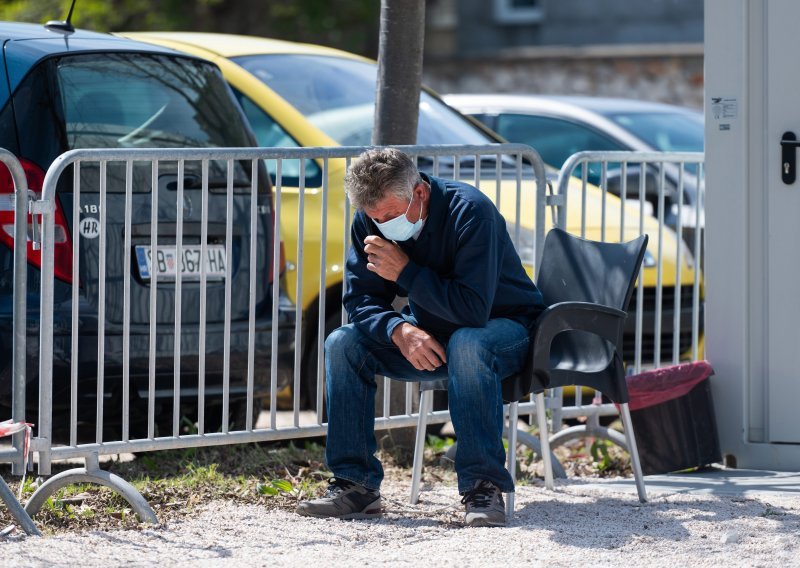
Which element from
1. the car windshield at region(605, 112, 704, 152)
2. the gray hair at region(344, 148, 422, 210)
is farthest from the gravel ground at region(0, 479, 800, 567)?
the car windshield at region(605, 112, 704, 152)

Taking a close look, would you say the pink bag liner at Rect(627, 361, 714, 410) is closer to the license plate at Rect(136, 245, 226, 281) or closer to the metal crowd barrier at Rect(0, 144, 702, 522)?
the metal crowd barrier at Rect(0, 144, 702, 522)

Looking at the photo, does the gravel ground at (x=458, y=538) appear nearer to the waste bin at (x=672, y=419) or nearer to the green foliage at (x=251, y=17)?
the waste bin at (x=672, y=419)

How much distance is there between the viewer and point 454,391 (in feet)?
14.9

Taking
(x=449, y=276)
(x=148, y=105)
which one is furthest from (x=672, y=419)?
(x=148, y=105)

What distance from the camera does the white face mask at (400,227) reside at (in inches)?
179

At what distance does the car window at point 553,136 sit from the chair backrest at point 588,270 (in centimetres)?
342

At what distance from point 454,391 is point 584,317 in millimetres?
515

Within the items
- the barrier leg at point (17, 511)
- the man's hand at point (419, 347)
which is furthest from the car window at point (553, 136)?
the barrier leg at point (17, 511)

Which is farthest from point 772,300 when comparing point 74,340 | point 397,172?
point 74,340

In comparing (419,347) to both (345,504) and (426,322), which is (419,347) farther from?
(345,504)

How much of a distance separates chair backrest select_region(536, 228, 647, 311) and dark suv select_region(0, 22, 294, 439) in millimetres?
1094

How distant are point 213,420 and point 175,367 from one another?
0.58 m

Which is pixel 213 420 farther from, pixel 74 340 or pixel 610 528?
pixel 610 528

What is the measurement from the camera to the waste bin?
559 cm
